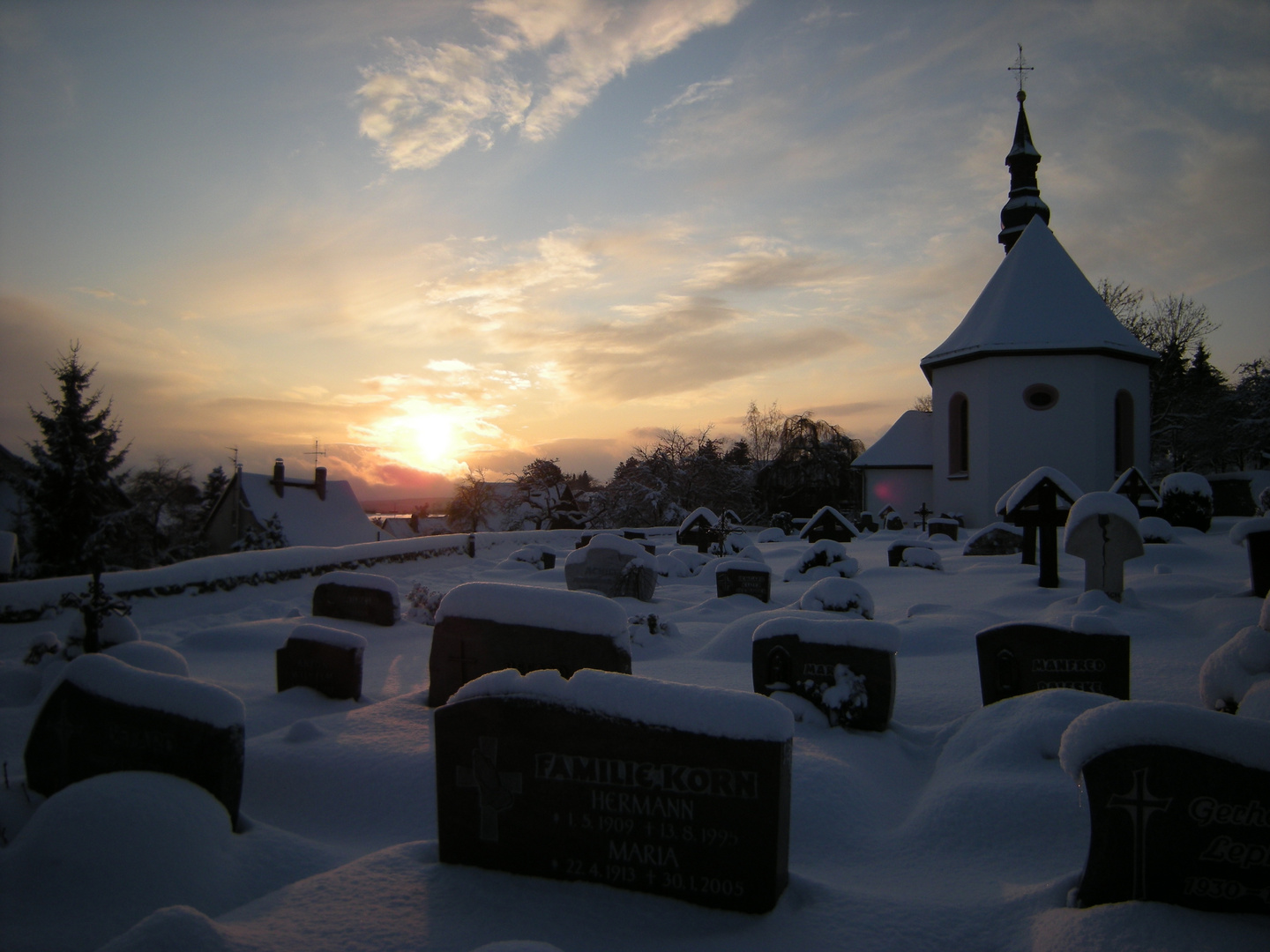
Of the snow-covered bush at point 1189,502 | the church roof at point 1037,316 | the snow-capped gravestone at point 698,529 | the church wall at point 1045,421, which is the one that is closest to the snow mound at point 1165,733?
the snow-capped gravestone at point 698,529

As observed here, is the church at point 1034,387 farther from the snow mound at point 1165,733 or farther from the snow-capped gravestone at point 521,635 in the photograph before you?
the snow mound at point 1165,733

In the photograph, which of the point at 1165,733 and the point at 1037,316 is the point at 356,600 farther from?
the point at 1037,316

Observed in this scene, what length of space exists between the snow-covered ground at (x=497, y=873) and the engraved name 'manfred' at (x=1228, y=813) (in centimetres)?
33

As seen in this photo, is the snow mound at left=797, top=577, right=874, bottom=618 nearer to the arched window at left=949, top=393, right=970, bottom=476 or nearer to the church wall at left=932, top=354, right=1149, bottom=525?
the church wall at left=932, top=354, right=1149, bottom=525

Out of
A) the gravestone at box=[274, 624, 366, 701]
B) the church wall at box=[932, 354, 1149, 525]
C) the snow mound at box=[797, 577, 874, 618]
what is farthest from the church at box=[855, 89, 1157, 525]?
the gravestone at box=[274, 624, 366, 701]

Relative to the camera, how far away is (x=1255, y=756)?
8.49 ft

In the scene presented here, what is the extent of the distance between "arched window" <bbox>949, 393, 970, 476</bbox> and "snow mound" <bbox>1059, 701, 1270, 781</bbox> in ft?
83.3

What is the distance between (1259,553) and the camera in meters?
8.55

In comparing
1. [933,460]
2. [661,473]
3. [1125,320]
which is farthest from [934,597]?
[1125,320]

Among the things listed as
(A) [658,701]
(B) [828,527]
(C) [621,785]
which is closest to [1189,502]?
(B) [828,527]

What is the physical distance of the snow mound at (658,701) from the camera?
9.45ft

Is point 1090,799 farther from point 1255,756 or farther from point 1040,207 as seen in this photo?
point 1040,207

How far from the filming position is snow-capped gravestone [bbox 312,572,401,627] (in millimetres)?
10023

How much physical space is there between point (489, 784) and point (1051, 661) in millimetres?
4635
